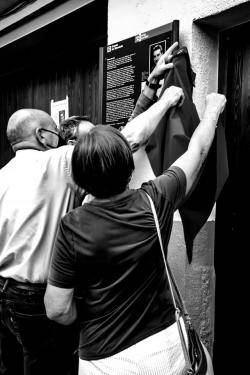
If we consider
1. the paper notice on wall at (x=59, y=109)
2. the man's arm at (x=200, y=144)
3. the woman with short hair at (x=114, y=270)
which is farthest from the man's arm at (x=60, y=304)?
the paper notice on wall at (x=59, y=109)

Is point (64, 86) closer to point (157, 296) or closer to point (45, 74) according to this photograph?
point (45, 74)

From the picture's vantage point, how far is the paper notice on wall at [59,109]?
15.2ft

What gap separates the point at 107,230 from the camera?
5.31 feet

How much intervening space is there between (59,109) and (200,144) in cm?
308

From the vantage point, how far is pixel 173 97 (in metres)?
2.11

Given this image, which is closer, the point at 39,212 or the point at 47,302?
the point at 47,302

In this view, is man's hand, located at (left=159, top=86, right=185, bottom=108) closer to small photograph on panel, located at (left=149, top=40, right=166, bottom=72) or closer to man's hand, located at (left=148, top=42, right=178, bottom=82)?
man's hand, located at (left=148, top=42, right=178, bottom=82)

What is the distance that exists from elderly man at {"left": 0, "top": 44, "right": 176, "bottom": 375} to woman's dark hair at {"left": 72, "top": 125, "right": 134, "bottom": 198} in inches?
24.7

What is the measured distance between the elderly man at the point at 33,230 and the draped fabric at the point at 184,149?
10 centimetres

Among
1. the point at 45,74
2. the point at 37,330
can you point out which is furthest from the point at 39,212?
the point at 45,74

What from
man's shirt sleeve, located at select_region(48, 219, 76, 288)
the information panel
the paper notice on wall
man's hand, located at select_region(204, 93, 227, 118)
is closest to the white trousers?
man's shirt sleeve, located at select_region(48, 219, 76, 288)

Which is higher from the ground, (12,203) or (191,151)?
(191,151)

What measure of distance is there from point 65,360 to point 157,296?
3.51 feet

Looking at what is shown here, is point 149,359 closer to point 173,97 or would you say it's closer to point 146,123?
point 146,123
